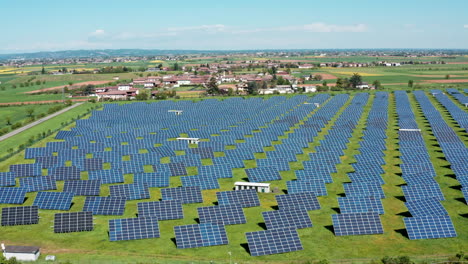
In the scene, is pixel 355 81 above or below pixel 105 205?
above

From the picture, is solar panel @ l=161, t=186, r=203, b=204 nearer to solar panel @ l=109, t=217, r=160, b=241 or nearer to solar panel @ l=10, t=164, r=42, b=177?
solar panel @ l=109, t=217, r=160, b=241

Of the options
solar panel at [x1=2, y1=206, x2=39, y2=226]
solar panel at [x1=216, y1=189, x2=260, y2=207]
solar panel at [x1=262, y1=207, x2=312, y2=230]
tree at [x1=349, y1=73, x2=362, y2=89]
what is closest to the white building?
solar panel at [x1=216, y1=189, x2=260, y2=207]

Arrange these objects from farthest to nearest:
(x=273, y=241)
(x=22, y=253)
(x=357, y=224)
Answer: (x=357, y=224) → (x=273, y=241) → (x=22, y=253)

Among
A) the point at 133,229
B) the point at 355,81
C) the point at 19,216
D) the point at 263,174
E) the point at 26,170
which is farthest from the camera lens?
the point at 355,81

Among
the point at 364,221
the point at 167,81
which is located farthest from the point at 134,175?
the point at 167,81

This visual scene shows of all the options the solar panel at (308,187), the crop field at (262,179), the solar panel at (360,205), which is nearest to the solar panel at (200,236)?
the crop field at (262,179)

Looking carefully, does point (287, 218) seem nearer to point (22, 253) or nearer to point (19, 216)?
point (22, 253)

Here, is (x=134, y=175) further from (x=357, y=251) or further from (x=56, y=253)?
(x=357, y=251)

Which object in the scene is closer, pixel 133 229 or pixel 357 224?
pixel 133 229

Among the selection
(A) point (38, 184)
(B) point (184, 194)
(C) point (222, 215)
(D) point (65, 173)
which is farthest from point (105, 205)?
(D) point (65, 173)
